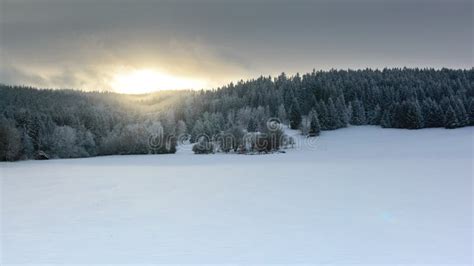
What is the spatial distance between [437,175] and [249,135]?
49741 mm

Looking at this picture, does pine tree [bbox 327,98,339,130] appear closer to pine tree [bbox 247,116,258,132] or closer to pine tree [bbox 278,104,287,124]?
pine tree [bbox 278,104,287,124]

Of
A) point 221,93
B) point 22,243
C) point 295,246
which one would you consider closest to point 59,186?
point 22,243

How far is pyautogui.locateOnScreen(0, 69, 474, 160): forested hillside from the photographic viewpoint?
76.2 m

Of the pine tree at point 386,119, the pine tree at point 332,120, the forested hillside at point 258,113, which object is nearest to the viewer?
the forested hillside at point 258,113

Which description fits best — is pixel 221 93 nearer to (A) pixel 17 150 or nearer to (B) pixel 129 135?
(B) pixel 129 135

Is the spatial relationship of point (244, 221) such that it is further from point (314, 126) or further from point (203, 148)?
point (314, 126)

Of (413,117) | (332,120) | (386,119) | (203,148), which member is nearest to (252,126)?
(203,148)

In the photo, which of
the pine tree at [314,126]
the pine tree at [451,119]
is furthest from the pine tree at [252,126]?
the pine tree at [451,119]

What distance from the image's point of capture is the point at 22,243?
42.3ft

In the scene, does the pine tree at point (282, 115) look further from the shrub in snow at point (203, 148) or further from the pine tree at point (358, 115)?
the shrub in snow at point (203, 148)

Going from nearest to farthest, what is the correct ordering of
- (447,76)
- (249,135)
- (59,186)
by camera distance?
1. (59,186)
2. (249,135)
3. (447,76)

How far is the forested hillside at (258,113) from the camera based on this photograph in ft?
250

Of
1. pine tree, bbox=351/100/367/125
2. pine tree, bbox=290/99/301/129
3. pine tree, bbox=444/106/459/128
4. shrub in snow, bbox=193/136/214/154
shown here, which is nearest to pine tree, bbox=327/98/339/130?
pine tree, bbox=351/100/367/125

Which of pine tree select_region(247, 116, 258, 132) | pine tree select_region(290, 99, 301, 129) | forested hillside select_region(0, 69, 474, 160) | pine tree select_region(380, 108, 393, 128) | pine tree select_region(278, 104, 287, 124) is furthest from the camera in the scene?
pine tree select_region(278, 104, 287, 124)
